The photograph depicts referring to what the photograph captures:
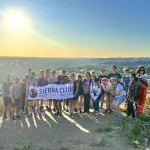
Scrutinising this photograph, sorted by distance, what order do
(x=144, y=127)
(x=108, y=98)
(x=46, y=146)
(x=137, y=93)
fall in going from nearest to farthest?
(x=46, y=146)
(x=144, y=127)
(x=137, y=93)
(x=108, y=98)

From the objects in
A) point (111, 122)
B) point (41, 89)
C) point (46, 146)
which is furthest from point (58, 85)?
point (46, 146)

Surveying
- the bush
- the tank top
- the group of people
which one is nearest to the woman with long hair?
the group of people

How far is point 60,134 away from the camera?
9.02 meters

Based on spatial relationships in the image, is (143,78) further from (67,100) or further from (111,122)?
(67,100)

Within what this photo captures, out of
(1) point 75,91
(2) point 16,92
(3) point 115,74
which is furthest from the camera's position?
(1) point 75,91

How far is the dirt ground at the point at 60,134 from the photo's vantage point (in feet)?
26.2

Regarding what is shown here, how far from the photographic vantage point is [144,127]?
28.3ft

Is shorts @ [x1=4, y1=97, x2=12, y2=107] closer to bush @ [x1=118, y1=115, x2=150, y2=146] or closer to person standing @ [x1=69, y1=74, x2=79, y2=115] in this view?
person standing @ [x1=69, y1=74, x2=79, y2=115]

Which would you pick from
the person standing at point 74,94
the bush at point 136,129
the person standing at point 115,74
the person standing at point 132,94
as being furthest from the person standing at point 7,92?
the person standing at point 132,94

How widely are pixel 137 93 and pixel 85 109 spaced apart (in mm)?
2633

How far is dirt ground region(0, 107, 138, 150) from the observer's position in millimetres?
7992

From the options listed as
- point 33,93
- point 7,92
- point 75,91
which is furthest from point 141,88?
point 7,92

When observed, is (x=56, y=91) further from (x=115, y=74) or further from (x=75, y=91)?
(x=115, y=74)

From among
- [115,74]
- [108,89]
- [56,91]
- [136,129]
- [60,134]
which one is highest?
[115,74]
